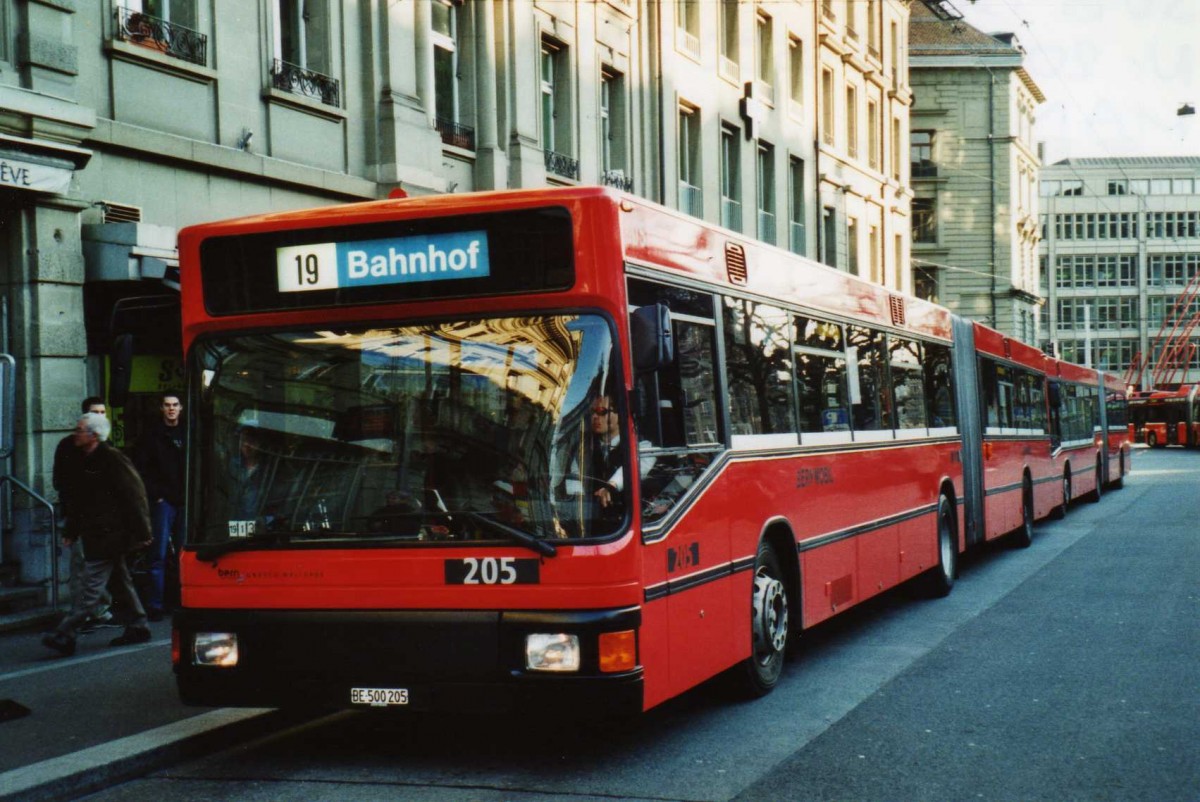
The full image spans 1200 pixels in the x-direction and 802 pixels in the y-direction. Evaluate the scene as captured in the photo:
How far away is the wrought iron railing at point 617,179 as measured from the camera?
23.4 m

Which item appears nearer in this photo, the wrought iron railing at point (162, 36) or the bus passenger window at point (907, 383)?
the bus passenger window at point (907, 383)

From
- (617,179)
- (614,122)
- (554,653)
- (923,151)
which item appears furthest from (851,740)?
(923,151)

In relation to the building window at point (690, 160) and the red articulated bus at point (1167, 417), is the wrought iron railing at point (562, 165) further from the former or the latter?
the red articulated bus at point (1167, 417)

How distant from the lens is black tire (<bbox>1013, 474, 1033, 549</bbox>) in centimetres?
1812

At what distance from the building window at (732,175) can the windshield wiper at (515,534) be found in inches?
966

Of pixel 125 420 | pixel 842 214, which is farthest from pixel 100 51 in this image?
pixel 842 214

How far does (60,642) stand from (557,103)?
14.7 metres

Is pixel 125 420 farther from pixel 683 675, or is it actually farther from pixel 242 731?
pixel 683 675

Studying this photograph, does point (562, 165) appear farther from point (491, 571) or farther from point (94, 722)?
point (491, 571)

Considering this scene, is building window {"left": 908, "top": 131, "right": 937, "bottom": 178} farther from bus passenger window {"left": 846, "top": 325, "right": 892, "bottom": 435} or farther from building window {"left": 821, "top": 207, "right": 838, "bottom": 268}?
bus passenger window {"left": 846, "top": 325, "right": 892, "bottom": 435}

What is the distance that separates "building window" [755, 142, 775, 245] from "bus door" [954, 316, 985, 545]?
17302 mm

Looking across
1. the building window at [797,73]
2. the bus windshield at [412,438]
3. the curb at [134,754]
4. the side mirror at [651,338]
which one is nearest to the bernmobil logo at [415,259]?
the bus windshield at [412,438]

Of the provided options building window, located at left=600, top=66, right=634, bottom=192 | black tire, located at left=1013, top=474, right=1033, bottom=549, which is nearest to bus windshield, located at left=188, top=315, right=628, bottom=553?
black tire, located at left=1013, top=474, right=1033, bottom=549

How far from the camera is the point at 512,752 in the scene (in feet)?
23.3
